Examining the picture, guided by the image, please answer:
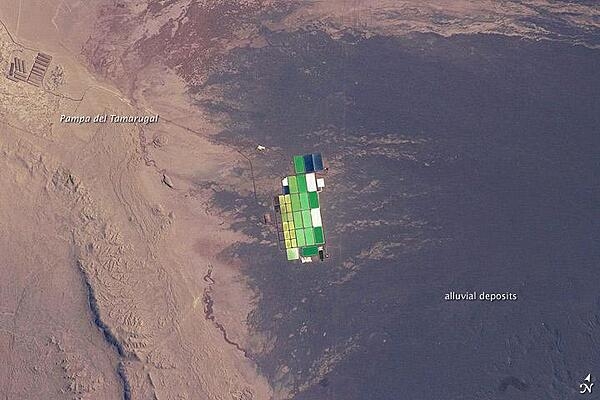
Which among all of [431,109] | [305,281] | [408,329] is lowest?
[408,329]

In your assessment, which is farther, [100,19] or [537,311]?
[100,19]

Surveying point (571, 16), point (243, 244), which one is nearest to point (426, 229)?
point (243, 244)

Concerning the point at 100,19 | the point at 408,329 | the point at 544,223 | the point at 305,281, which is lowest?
the point at 408,329

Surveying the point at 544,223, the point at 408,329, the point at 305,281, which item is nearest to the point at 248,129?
the point at 305,281

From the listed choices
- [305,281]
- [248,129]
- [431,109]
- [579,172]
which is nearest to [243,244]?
[305,281]

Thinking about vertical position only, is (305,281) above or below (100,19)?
below

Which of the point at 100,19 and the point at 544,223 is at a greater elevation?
the point at 100,19

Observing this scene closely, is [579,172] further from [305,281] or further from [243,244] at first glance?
[243,244]

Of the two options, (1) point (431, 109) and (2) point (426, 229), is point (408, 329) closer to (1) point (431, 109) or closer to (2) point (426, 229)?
(2) point (426, 229)
